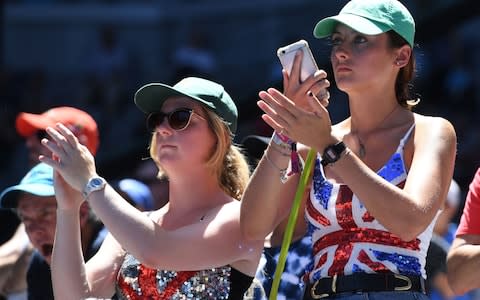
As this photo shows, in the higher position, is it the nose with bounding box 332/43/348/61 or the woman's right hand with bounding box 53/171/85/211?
the nose with bounding box 332/43/348/61

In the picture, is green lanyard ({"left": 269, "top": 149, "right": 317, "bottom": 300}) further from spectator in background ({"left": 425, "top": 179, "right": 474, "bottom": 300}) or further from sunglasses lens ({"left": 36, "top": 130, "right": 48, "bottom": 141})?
sunglasses lens ({"left": 36, "top": 130, "right": 48, "bottom": 141})

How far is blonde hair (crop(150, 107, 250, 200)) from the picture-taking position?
174 inches

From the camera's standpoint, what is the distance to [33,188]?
525 cm

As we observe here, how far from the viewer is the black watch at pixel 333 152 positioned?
3.74 metres

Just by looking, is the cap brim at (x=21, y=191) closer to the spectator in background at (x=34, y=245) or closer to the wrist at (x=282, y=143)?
the spectator in background at (x=34, y=245)

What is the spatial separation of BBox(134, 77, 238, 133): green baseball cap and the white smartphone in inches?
23.2

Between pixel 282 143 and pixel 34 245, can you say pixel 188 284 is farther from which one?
pixel 34 245

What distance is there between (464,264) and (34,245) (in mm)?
1971

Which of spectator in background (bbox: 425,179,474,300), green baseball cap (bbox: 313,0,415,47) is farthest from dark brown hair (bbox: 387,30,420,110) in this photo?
spectator in background (bbox: 425,179,474,300)

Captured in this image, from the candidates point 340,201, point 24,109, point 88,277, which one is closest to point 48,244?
point 88,277

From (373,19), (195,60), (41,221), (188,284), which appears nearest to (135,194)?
(41,221)

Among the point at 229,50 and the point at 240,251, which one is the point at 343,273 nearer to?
the point at 240,251

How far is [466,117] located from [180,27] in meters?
5.52

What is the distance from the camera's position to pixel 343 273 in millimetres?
3916
